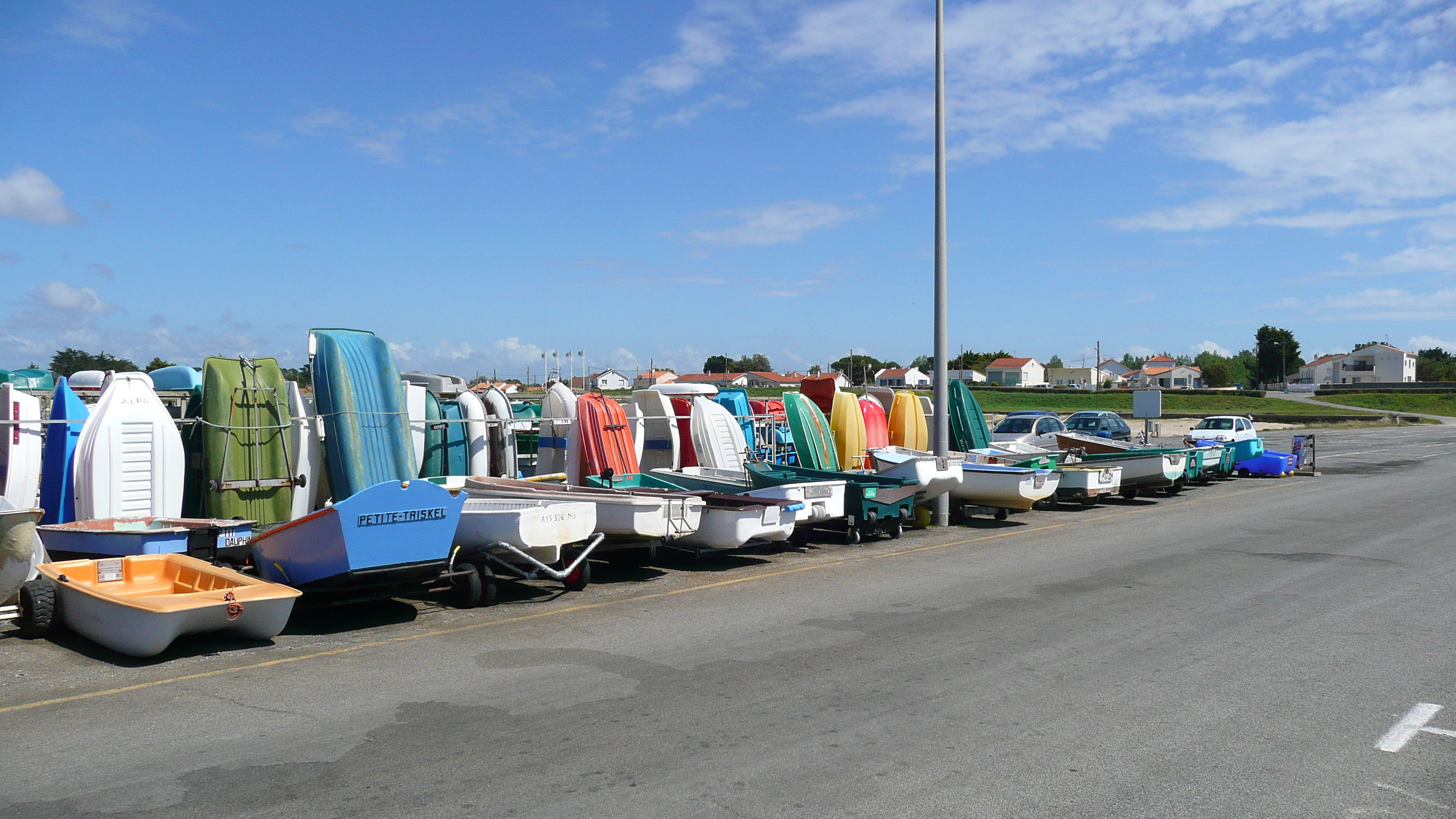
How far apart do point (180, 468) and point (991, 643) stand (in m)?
9.17

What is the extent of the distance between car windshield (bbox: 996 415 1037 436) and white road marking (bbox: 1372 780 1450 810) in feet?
64.1

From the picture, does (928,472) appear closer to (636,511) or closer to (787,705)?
(636,511)

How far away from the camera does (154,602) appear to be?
748 cm

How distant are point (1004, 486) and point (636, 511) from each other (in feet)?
26.5

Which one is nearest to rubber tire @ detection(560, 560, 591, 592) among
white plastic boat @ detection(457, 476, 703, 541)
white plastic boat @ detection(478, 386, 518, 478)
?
white plastic boat @ detection(457, 476, 703, 541)

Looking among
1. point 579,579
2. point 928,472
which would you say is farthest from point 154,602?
point 928,472

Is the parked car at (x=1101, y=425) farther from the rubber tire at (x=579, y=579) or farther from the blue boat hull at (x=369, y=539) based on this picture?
the blue boat hull at (x=369, y=539)

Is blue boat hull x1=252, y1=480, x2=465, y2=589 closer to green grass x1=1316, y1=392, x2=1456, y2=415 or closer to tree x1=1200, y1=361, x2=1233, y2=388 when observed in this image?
green grass x1=1316, y1=392, x2=1456, y2=415

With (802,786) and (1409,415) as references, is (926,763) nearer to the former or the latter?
(802,786)

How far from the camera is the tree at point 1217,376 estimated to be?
150 metres

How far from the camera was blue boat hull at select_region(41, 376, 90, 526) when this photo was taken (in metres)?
11.1

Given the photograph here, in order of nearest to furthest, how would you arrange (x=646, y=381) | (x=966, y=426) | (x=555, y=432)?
(x=555, y=432) < (x=966, y=426) < (x=646, y=381)

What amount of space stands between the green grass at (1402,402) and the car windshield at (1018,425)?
75.8 m

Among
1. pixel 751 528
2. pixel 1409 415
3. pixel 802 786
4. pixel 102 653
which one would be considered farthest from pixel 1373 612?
pixel 1409 415
